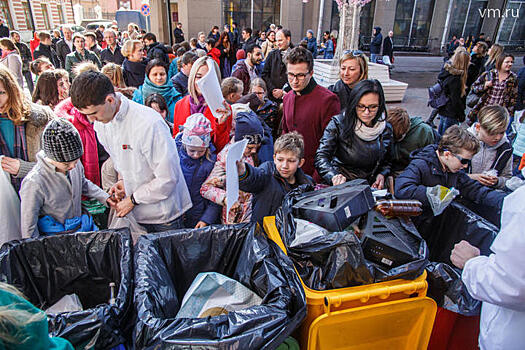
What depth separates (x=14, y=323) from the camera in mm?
848

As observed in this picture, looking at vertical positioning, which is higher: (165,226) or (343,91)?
(343,91)

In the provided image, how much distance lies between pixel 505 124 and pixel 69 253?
335cm

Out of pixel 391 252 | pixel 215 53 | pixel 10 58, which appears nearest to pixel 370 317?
pixel 391 252

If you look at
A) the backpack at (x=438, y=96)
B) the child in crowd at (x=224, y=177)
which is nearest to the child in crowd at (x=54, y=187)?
the child in crowd at (x=224, y=177)

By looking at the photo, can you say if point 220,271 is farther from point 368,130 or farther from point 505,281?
point 368,130

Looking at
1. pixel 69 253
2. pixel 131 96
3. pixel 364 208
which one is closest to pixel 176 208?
pixel 69 253

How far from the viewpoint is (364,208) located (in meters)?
1.62

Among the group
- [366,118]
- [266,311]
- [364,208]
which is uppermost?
[366,118]

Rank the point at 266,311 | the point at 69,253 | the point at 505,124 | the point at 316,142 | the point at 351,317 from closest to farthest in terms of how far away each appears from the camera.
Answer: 1. the point at 266,311
2. the point at 351,317
3. the point at 69,253
4. the point at 505,124
5. the point at 316,142

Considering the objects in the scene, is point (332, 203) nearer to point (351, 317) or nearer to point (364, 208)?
point (364, 208)

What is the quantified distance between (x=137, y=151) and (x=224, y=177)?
25.8 inches

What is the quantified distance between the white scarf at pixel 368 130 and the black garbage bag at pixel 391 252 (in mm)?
1019

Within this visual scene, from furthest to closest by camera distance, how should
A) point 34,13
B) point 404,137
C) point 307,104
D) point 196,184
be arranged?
point 34,13 < point 307,104 < point 404,137 < point 196,184

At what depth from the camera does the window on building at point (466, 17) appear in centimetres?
2262
